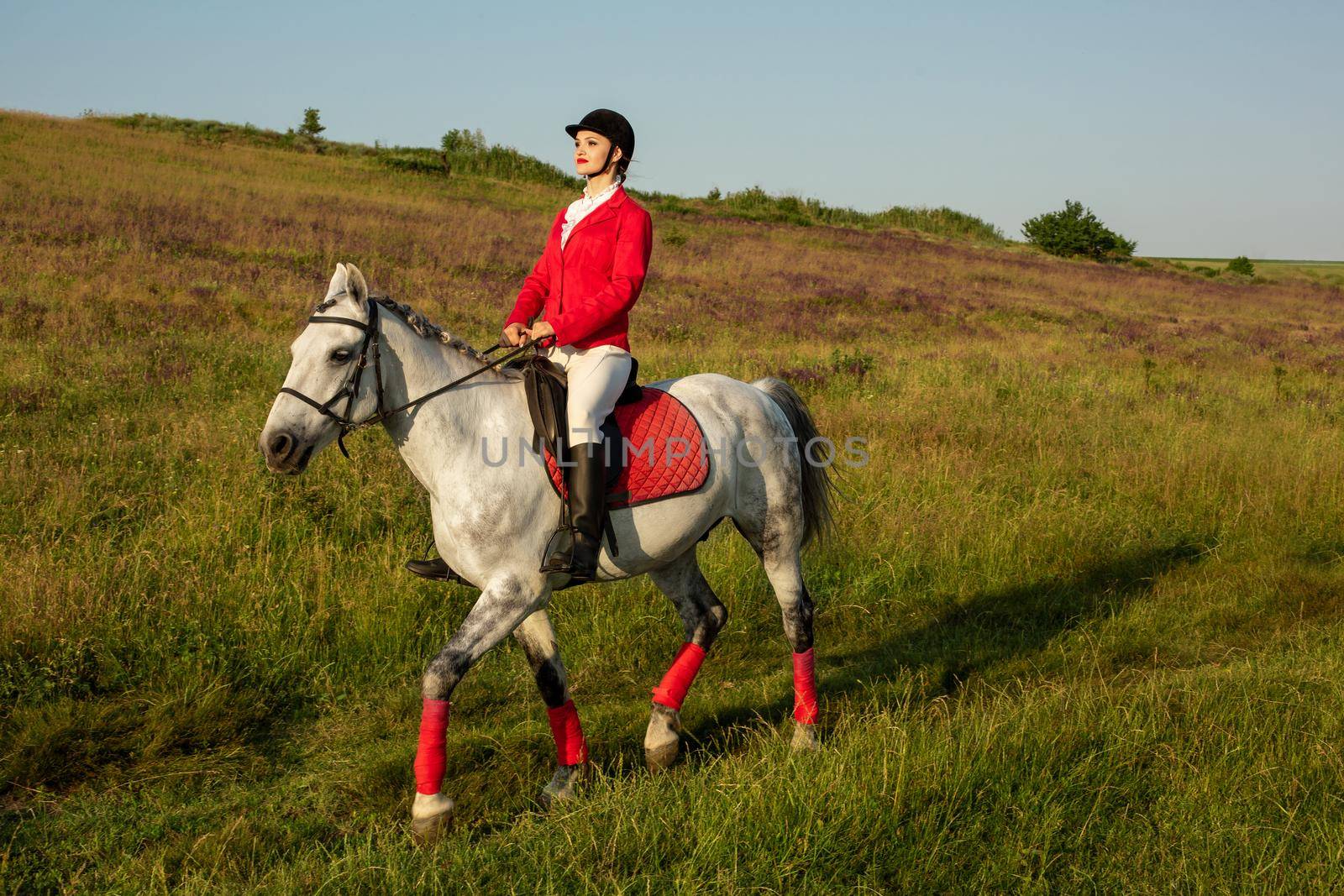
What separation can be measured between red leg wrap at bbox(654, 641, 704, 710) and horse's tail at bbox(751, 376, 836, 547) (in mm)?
918

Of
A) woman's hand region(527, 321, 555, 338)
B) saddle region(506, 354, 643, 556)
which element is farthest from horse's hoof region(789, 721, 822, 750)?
woman's hand region(527, 321, 555, 338)

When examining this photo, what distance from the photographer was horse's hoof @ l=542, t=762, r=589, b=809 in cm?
408

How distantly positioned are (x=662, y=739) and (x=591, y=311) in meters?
2.12

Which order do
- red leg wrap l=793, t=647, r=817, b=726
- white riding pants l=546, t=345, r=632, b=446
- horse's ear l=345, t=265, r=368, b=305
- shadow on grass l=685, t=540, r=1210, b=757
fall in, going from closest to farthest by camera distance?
horse's ear l=345, t=265, r=368, b=305 < white riding pants l=546, t=345, r=632, b=446 < red leg wrap l=793, t=647, r=817, b=726 < shadow on grass l=685, t=540, r=1210, b=757

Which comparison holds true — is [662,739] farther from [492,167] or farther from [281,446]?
[492,167]

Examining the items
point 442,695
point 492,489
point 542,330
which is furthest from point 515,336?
point 442,695

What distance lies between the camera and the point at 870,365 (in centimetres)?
1307

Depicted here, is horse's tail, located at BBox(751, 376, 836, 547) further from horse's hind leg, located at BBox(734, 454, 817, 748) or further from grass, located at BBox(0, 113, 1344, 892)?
grass, located at BBox(0, 113, 1344, 892)

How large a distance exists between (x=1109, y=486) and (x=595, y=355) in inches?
259

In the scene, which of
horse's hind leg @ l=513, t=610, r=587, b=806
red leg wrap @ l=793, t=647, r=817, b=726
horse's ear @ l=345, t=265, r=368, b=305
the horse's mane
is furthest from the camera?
red leg wrap @ l=793, t=647, r=817, b=726

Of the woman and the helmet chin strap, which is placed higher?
the helmet chin strap

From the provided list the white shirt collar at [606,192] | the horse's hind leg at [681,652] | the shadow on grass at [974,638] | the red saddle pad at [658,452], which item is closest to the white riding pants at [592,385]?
the red saddle pad at [658,452]

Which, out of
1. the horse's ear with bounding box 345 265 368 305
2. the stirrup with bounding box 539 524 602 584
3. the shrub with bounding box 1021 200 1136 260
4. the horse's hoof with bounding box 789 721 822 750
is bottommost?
the horse's hoof with bounding box 789 721 822 750

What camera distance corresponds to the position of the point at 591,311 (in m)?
4.04
